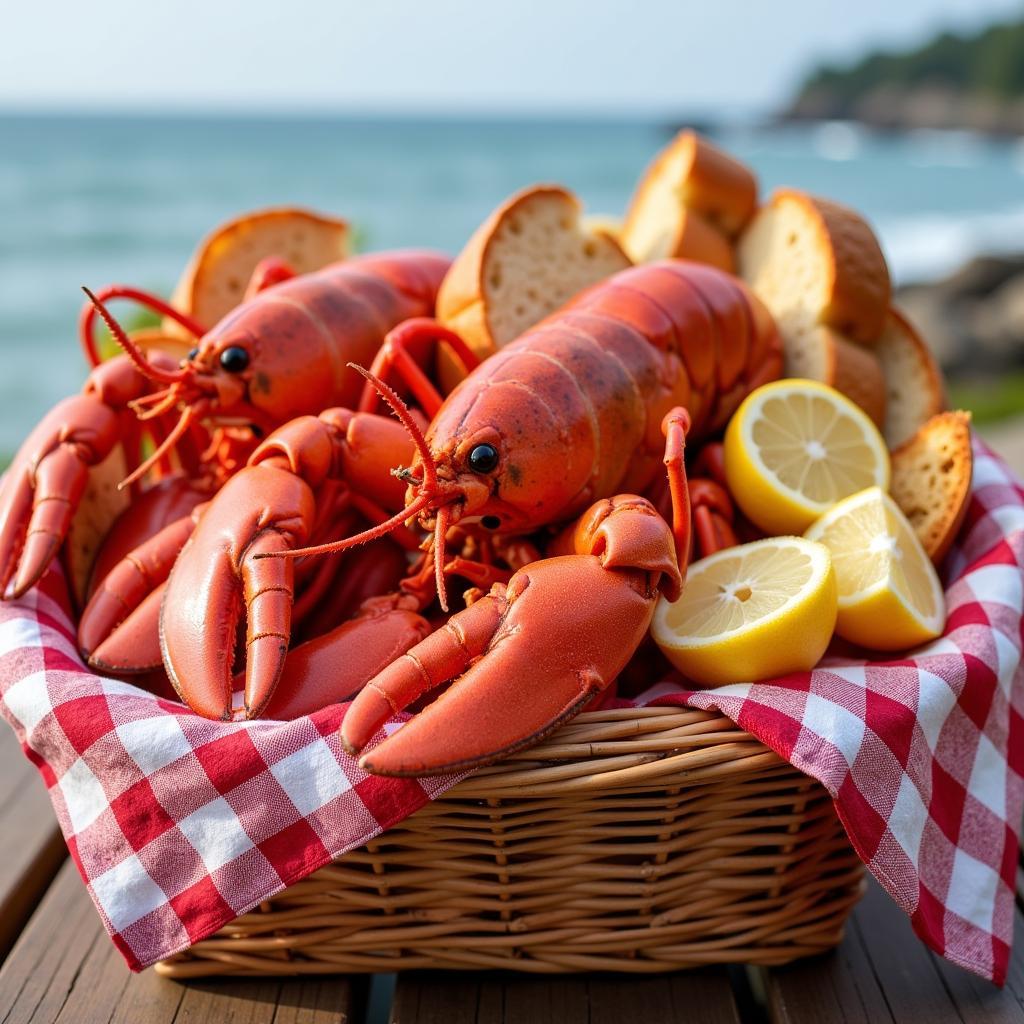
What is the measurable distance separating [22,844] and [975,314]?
10.0 m

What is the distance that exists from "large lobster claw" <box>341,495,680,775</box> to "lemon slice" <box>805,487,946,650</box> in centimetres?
37

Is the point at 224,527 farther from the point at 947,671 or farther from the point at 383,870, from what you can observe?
the point at 947,671

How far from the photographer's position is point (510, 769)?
133cm

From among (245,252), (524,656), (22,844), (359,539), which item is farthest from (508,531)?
(245,252)

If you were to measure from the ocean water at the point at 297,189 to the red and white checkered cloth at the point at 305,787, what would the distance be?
415cm

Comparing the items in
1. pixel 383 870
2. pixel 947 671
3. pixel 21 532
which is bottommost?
pixel 383 870

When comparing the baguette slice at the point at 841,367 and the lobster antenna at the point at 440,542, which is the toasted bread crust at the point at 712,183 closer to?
the baguette slice at the point at 841,367

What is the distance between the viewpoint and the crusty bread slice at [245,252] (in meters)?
2.57

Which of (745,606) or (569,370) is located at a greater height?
(569,370)

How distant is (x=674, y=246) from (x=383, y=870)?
1.58 meters

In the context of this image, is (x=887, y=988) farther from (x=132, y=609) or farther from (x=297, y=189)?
(x=297, y=189)

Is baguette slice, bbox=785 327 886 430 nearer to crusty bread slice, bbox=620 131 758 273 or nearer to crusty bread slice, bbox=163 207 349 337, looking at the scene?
crusty bread slice, bbox=620 131 758 273

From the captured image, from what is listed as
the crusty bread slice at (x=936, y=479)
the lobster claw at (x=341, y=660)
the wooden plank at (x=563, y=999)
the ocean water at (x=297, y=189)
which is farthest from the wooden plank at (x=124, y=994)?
the ocean water at (x=297, y=189)

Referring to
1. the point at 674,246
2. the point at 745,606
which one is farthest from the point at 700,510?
the point at 674,246
